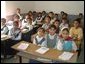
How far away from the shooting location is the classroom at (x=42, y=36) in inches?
124

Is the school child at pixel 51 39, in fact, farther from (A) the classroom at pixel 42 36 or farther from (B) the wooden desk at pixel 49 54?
(B) the wooden desk at pixel 49 54

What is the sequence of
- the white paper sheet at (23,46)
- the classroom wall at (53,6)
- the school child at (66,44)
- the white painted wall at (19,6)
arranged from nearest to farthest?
the white paper sheet at (23,46)
the school child at (66,44)
the white painted wall at (19,6)
the classroom wall at (53,6)

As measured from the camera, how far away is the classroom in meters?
3.16

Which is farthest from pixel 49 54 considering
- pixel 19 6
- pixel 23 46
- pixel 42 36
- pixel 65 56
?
pixel 19 6

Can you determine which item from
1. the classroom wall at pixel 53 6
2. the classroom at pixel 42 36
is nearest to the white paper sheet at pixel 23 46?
the classroom at pixel 42 36

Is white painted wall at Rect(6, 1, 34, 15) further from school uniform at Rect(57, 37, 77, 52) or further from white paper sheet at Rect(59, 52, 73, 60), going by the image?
white paper sheet at Rect(59, 52, 73, 60)

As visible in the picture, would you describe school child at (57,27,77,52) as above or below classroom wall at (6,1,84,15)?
below

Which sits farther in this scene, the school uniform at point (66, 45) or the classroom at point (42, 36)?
the school uniform at point (66, 45)

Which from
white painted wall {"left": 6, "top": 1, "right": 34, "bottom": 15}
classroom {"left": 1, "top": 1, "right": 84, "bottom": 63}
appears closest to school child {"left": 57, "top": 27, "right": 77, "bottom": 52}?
classroom {"left": 1, "top": 1, "right": 84, "bottom": 63}

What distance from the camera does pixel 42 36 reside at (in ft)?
12.6

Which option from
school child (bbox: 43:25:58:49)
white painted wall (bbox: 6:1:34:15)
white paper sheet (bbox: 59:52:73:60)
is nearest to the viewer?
white paper sheet (bbox: 59:52:73:60)

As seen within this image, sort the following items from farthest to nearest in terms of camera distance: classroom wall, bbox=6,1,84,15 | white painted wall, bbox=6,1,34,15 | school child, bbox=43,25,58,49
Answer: classroom wall, bbox=6,1,84,15 → white painted wall, bbox=6,1,34,15 → school child, bbox=43,25,58,49

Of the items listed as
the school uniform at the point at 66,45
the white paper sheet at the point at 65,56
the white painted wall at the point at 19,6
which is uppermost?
the white painted wall at the point at 19,6

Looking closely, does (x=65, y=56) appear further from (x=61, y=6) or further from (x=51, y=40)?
(x=61, y=6)
